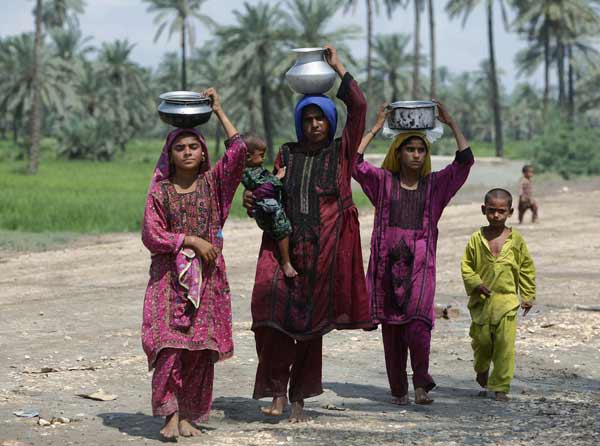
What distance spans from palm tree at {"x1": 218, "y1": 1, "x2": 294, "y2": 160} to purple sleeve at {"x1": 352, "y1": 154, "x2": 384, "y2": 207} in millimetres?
43806

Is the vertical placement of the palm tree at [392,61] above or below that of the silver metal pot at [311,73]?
above

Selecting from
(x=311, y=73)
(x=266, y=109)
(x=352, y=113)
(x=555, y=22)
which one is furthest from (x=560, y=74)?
(x=311, y=73)

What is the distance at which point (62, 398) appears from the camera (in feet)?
20.2

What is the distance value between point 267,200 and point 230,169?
0.28m

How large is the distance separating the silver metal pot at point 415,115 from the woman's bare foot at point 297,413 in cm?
158

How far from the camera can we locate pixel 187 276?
5141 mm

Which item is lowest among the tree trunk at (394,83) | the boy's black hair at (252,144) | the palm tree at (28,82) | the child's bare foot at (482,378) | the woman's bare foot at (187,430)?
the woman's bare foot at (187,430)

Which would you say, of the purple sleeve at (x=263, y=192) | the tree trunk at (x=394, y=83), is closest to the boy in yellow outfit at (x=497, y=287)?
the purple sleeve at (x=263, y=192)

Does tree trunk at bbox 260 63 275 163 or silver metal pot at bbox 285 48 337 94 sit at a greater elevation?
tree trunk at bbox 260 63 275 163

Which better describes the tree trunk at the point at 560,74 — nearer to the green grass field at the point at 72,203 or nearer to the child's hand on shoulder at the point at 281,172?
the green grass field at the point at 72,203

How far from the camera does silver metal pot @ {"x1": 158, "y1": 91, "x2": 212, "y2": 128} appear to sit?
505cm

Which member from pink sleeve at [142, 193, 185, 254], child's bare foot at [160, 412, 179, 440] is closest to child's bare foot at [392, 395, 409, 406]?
child's bare foot at [160, 412, 179, 440]

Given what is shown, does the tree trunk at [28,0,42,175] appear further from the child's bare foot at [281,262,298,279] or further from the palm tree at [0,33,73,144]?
the child's bare foot at [281,262,298,279]

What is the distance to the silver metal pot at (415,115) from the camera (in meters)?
5.84
